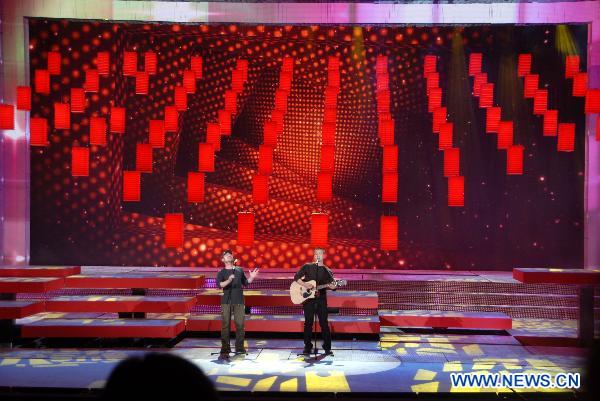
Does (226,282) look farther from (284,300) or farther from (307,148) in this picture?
(307,148)

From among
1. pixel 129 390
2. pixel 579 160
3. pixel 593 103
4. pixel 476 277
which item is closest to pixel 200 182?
pixel 476 277

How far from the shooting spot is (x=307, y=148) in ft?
34.3

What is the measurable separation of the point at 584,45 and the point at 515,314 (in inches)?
179

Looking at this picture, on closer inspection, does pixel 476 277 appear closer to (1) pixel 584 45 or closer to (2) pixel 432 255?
(2) pixel 432 255

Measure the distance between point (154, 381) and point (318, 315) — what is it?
5955 mm

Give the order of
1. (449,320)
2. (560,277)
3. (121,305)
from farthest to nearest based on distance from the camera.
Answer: (449,320) → (121,305) → (560,277)

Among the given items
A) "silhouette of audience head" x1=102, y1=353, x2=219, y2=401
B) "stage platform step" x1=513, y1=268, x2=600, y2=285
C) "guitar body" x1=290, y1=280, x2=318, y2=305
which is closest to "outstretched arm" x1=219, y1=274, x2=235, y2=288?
"guitar body" x1=290, y1=280, x2=318, y2=305

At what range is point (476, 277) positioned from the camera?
30.1 feet

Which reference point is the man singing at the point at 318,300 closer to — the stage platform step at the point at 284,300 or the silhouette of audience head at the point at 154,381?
the stage platform step at the point at 284,300

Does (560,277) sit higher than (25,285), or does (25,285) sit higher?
(560,277)

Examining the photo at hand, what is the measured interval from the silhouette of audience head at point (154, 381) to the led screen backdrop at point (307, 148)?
9092 mm

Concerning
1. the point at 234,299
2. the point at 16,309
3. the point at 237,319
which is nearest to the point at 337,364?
the point at 237,319

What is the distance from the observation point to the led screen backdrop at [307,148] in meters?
10.1

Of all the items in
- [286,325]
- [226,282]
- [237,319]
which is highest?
[226,282]
